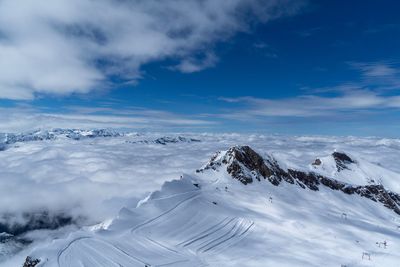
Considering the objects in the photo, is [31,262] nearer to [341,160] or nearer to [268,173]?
[268,173]

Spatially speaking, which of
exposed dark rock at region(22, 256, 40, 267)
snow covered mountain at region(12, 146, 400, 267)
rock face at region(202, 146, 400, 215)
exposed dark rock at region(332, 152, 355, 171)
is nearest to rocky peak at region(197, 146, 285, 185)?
rock face at region(202, 146, 400, 215)

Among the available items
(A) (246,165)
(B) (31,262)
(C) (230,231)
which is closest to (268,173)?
(A) (246,165)

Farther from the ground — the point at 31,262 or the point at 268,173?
the point at 268,173

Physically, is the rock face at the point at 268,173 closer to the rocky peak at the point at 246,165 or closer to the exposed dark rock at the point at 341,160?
the rocky peak at the point at 246,165

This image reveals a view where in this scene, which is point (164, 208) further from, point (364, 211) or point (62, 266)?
point (364, 211)

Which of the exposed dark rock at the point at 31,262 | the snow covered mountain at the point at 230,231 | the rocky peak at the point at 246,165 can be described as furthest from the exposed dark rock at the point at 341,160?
the exposed dark rock at the point at 31,262

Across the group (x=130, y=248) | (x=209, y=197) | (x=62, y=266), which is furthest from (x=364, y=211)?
(x=62, y=266)

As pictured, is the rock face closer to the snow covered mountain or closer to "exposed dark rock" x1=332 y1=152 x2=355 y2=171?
the snow covered mountain

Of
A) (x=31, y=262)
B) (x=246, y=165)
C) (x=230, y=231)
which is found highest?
(x=246, y=165)
